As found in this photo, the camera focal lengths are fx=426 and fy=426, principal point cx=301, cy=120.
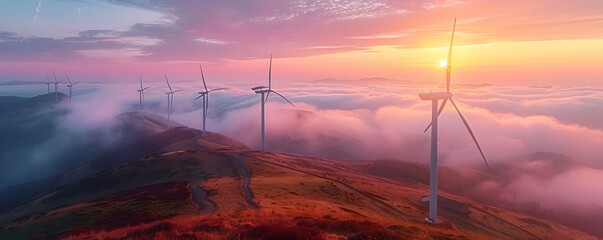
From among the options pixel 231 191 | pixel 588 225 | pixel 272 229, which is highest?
pixel 272 229

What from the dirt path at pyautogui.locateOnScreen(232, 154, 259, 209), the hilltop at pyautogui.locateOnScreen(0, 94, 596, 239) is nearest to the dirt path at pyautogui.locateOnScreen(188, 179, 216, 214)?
the hilltop at pyautogui.locateOnScreen(0, 94, 596, 239)

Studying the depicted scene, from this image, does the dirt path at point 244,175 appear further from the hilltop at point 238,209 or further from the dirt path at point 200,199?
the dirt path at point 200,199

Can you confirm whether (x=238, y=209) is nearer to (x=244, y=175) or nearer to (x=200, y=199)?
(x=200, y=199)

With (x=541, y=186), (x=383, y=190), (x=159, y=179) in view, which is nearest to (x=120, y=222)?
(x=159, y=179)

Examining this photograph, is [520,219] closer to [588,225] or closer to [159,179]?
[588,225]

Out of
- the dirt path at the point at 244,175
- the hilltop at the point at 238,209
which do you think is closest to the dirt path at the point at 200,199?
the hilltop at the point at 238,209

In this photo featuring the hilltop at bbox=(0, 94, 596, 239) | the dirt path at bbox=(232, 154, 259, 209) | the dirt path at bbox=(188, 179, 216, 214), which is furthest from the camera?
the dirt path at bbox=(232, 154, 259, 209)

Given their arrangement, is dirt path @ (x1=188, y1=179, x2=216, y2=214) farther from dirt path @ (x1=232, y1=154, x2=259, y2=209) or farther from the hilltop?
dirt path @ (x1=232, y1=154, x2=259, y2=209)
